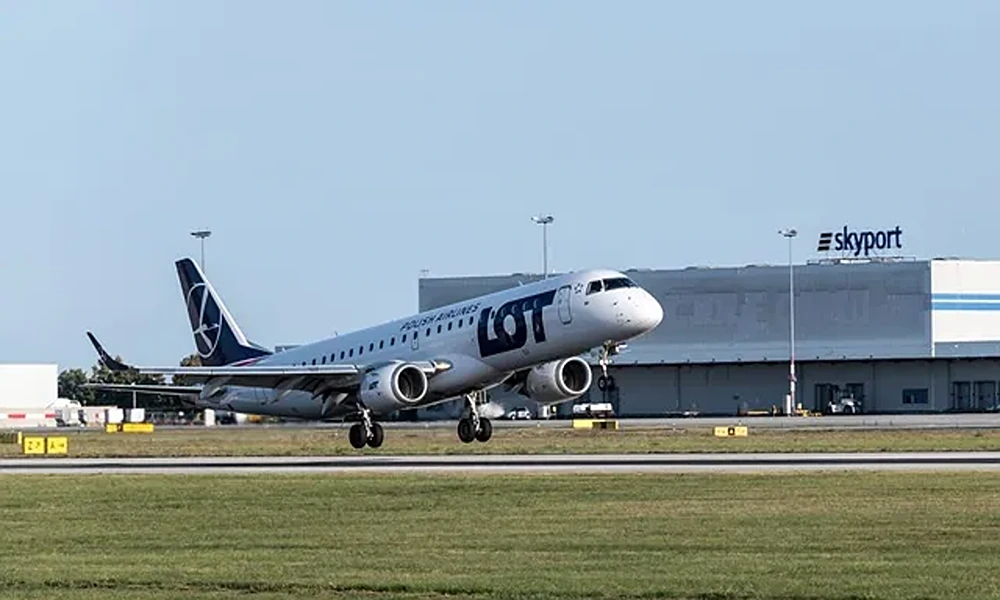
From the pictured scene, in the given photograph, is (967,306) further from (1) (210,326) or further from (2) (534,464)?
(2) (534,464)

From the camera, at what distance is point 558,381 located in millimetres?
62688

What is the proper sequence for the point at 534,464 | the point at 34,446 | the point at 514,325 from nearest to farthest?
the point at 534,464, the point at 514,325, the point at 34,446

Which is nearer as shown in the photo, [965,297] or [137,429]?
[137,429]

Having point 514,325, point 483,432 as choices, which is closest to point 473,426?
point 483,432

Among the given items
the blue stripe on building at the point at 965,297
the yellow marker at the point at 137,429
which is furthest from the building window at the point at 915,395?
the yellow marker at the point at 137,429

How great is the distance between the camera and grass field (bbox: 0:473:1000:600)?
22.0 meters

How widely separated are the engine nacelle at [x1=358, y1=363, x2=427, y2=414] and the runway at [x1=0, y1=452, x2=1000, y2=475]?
397 cm

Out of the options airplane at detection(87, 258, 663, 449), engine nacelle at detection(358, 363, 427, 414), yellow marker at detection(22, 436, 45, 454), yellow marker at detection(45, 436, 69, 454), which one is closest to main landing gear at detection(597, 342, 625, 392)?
airplane at detection(87, 258, 663, 449)

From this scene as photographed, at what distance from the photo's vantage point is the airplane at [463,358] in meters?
58.8

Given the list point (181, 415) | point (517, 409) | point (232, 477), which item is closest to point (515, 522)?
point (232, 477)

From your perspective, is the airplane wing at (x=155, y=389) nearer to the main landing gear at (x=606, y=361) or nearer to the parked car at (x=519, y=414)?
the main landing gear at (x=606, y=361)

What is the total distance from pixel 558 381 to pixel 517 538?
35015 millimetres

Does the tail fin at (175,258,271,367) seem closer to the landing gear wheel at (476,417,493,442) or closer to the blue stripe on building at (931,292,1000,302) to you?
the landing gear wheel at (476,417,493,442)

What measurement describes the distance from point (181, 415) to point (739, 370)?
133 feet
